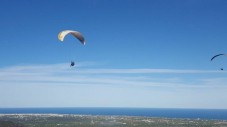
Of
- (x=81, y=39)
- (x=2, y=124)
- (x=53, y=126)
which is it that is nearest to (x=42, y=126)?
(x=53, y=126)

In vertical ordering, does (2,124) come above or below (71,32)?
below

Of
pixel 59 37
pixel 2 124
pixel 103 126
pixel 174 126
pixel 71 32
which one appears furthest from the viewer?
pixel 174 126

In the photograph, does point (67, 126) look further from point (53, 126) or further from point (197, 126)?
point (197, 126)

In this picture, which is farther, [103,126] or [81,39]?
[103,126]

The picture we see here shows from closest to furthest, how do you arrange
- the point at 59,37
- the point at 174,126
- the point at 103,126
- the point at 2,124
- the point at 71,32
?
1. the point at 59,37
2. the point at 71,32
3. the point at 2,124
4. the point at 103,126
5. the point at 174,126

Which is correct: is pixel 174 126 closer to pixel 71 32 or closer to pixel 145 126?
pixel 145 126

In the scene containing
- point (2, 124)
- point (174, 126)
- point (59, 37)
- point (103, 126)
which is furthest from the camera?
point (174, 126)

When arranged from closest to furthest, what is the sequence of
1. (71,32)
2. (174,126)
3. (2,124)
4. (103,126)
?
1. (71,32)
2. (2,124)
3. (103,126)
4. (174,126)

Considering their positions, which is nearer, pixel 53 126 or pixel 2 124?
pixel 2 124

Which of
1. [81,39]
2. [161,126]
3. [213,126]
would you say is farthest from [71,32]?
[213,126]
